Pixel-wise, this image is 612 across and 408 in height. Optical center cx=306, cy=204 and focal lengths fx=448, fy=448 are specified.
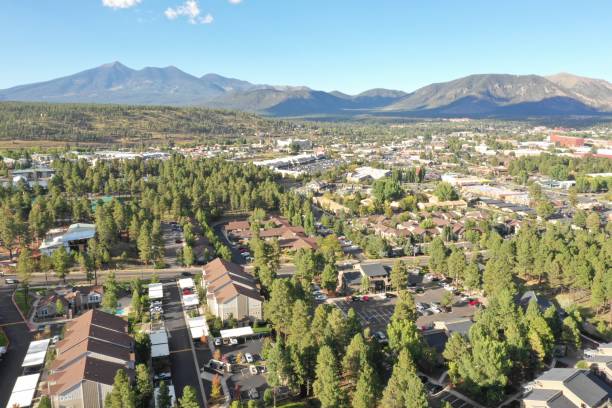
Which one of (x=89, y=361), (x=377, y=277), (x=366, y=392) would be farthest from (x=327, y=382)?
(x=377, y=277)

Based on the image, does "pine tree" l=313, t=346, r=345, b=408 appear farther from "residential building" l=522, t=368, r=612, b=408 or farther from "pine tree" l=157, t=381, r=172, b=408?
"residential building" l=522, t=368, r=612, b=408

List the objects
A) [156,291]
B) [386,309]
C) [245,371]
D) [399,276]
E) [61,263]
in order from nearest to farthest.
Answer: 1. [245,371]
2. [386,309]
3. [156,291]
4. [61,263]
5. [399,276]

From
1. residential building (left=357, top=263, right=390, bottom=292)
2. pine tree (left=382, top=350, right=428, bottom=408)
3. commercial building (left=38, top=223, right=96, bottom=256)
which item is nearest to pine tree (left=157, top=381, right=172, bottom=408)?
pine tree (left=382, top=350, right=428, bottom=408)

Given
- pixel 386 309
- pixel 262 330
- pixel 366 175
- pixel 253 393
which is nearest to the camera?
pixel 253 393

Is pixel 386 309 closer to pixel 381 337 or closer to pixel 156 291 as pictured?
pixel 381 337

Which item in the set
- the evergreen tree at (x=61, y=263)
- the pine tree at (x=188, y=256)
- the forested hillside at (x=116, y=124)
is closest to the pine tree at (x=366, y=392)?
the pine tree at (x=188, y=256)

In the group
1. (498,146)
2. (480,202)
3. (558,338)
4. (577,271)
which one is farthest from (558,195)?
(498,146)

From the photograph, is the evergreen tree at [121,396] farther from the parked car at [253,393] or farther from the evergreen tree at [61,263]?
the evergreen tree at [61,263]

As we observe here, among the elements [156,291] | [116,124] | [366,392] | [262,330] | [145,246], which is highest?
[116,124]

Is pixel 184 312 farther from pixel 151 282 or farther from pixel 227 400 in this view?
pixel 227 400
